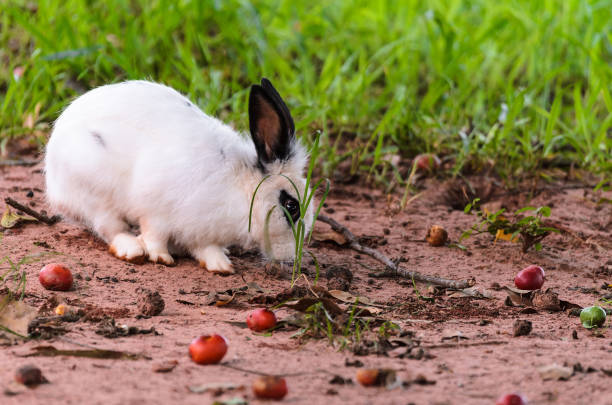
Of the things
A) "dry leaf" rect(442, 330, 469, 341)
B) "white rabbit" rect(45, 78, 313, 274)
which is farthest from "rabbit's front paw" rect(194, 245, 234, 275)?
"dry leaf" rect(442, 330, 469, 341)

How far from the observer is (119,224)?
13.3 feet

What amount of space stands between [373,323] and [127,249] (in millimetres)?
1311

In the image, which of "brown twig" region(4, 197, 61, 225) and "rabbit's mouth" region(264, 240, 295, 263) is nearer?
"rabbit's mouth" region(264, 240, 295, 263)

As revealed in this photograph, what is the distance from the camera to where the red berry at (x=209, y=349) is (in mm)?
2633

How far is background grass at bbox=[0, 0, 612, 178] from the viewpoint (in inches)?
212

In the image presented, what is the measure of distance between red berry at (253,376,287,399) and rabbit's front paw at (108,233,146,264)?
1.66 metres

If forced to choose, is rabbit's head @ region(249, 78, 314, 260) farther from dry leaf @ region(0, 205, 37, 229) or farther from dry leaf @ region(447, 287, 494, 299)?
dry leaf @ region(0, 205, 37, 229)

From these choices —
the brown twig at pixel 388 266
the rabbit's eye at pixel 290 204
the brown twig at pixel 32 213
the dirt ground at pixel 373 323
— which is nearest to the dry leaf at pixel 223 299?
the dirt ground at pixel 373 323

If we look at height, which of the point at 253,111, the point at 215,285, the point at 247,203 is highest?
the point at 253,111

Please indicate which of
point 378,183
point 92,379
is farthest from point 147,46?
point 92,379

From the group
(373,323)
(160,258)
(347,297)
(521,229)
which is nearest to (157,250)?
(160,258)

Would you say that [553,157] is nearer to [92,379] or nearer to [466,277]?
[466,277]

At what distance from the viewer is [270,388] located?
2.35m

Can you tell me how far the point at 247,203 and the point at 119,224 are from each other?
2.17 feet
